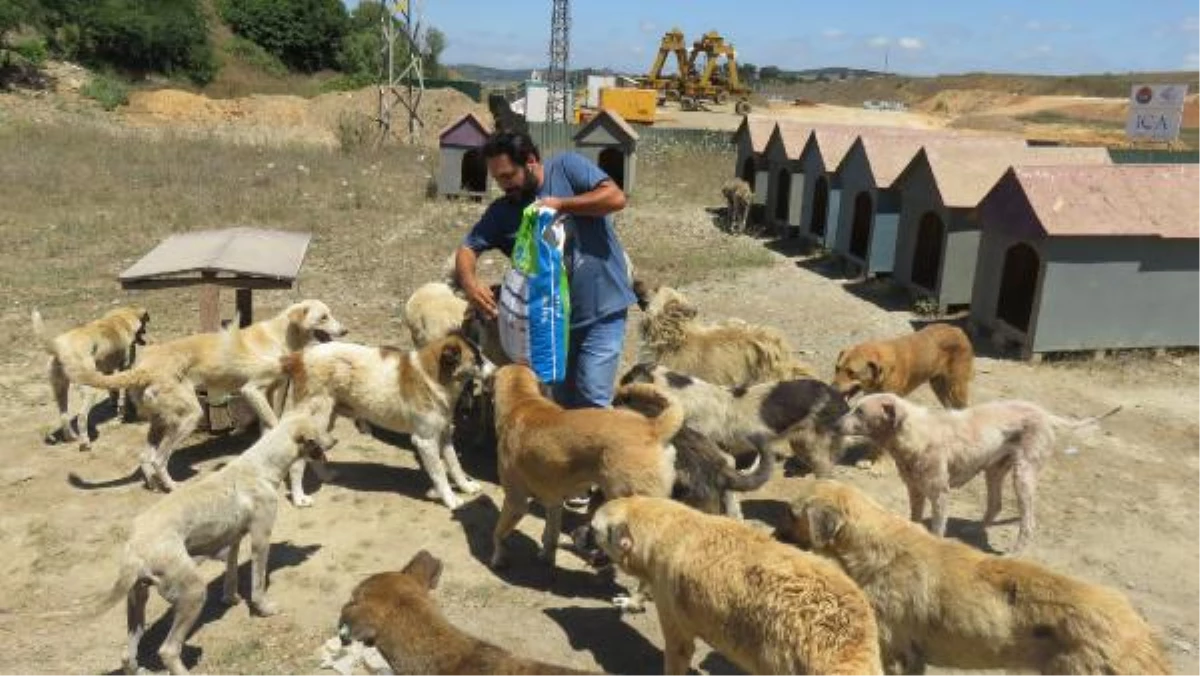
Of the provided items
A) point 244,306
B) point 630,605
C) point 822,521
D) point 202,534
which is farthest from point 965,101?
point 202,534

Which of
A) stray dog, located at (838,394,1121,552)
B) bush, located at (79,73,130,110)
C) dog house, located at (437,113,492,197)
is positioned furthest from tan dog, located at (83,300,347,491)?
bush, located at (79,73,130,110)

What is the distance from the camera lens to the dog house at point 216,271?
741 cm

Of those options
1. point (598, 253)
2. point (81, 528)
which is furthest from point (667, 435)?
point (81, 528)

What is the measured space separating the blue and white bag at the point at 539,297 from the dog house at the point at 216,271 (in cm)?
264

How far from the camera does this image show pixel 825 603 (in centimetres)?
378

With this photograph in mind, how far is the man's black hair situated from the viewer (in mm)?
5867

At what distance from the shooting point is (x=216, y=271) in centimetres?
759

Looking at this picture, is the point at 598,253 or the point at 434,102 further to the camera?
the point at 434,102

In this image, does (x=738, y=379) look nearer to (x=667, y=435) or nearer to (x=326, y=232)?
(x=667, y=435)

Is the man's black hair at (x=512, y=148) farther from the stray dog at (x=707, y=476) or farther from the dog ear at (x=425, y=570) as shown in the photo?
the dog ear at (x=425, y=570)

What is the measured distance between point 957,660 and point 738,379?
153 inches

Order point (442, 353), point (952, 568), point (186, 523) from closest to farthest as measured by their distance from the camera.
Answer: point (952, 568), point (186, 523), point (442, 353)

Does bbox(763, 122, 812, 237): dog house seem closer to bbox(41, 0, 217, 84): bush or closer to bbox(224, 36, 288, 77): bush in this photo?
bbox(41, 0, 217, 84): bush

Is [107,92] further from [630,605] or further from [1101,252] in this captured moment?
[630,605]
